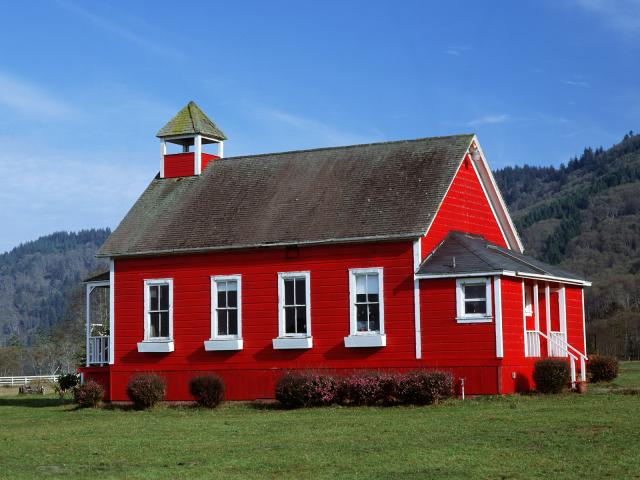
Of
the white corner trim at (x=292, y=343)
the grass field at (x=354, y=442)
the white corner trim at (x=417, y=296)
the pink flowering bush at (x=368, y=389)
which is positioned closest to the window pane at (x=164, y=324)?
the white corner trim at (x=292, y=343)

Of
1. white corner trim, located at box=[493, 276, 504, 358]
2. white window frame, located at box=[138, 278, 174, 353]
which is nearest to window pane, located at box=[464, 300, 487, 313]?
white corner trim, located at box=[493, 276, 504, 358]

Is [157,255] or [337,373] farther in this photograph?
[157,255]

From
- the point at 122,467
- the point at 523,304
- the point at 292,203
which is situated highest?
the point at 292,203

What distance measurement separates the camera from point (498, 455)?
61.1 ft

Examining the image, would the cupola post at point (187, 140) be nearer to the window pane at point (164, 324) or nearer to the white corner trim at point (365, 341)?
the window pane at point (164, 324)

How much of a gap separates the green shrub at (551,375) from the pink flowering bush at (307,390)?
593 centimetres

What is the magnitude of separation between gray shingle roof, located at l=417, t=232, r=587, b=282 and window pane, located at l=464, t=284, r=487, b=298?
0.62 metres

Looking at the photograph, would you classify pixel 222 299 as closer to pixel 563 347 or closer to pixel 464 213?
pixel 464 213

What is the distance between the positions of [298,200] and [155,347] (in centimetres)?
668

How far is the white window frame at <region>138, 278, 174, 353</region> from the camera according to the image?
35.8 metres

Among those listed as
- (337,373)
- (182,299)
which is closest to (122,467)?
(337,373)

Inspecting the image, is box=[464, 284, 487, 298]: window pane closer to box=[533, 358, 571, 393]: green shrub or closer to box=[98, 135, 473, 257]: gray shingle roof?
box=[98, 135, 473, 257]: gray shingle roof

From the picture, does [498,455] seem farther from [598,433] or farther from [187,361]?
[187,361]

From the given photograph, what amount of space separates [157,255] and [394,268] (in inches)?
332
